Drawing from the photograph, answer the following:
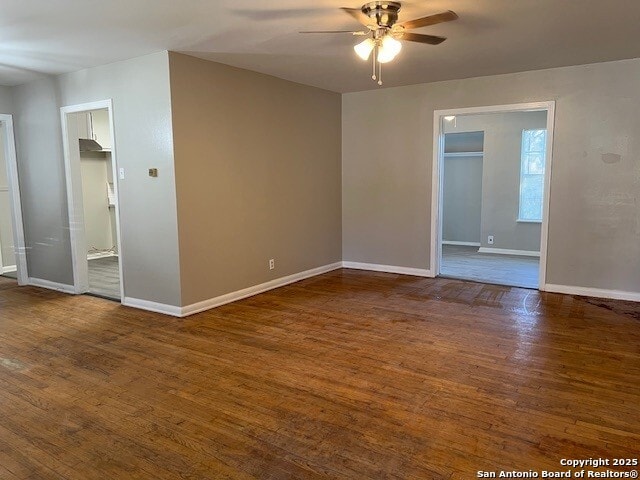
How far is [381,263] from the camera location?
6219 mm

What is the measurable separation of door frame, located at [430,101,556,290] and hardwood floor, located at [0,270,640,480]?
2.68ft

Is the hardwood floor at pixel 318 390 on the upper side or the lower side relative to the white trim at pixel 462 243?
lower

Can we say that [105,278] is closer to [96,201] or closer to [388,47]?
[96,201]

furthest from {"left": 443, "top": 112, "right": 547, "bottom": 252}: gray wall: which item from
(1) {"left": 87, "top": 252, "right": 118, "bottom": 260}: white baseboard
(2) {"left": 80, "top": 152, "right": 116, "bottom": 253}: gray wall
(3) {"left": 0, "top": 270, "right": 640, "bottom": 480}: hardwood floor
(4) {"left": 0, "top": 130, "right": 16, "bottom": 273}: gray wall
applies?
(4) {"left": 0, "top": 130, "right": 16, "bottom": 273}: gray wall

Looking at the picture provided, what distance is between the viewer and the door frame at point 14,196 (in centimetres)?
547

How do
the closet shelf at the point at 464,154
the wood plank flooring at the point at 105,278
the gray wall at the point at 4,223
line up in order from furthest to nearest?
the closet shelf at the point at 464,154, the gray wall at the point at 4,223, the wood plank flooring at the point at 105,278

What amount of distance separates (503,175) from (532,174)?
1.48 feet

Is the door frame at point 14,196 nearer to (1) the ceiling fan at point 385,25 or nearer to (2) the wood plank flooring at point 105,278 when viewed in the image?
(2) the wood plank flooring at point 105,278

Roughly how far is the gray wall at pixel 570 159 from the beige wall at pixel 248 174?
93 cm

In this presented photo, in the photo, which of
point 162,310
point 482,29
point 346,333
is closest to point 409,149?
point 482,29

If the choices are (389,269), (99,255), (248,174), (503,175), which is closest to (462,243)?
(503,175)

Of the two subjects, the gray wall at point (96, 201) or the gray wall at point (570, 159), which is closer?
the gray wall at point (570, 159)

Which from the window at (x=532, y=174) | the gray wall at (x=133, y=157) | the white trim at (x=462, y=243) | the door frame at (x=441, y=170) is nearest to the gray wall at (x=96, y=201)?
the gray wall at (x=133, y=157)

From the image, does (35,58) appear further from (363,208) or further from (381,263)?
(381,263)
